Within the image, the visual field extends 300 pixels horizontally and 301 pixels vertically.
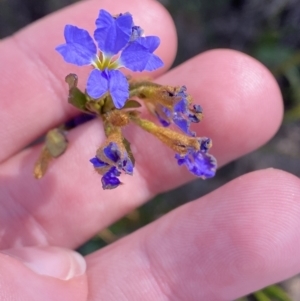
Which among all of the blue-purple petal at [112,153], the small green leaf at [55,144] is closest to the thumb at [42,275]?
the small green leaf at [55,144]

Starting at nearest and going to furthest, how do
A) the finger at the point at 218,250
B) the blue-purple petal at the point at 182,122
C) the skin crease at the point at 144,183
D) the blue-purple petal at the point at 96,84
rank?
the blue-purple petal at the point at 96,84
the blue-purple petal at the point at 182,122
the finger at the point at 218,250
the skin crease at the point at 144,183

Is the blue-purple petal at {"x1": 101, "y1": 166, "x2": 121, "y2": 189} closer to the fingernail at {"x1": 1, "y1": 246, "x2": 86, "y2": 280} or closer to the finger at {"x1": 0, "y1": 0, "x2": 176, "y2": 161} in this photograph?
the fingernail at {"x1": 1, "y1": 246, "x2": 86, "y2": 280}

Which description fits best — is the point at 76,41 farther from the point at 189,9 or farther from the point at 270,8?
the point at 270,8

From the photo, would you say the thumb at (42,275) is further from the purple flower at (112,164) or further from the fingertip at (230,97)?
the fingertip at (230,97)

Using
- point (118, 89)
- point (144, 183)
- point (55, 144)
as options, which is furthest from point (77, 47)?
point (144, 183)

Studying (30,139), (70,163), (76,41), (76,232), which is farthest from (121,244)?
(76,41)

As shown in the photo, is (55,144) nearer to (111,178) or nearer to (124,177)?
(124,177)

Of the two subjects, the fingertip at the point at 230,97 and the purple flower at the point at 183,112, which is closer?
the purple flower at the point at 183,112
